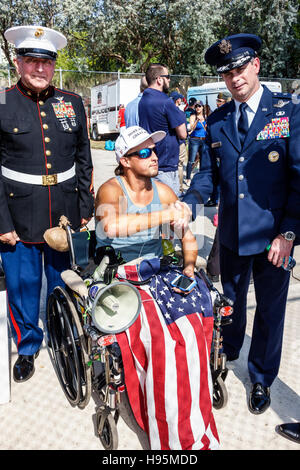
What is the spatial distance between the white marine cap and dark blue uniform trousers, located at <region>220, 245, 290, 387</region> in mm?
1614

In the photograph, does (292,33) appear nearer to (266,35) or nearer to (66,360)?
(266,35)

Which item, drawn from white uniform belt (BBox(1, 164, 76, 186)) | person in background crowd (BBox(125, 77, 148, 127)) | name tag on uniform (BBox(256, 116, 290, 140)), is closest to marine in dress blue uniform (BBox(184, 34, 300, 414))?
name tag on uniform (BBox(256, 116, 290, 140))

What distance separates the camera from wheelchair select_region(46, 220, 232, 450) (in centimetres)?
205

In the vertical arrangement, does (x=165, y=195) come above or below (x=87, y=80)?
below

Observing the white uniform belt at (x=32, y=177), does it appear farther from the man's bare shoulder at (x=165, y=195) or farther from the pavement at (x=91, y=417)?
the pavement at (x=91, y=417)

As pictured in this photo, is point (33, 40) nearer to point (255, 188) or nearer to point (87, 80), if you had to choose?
point (255, 188)

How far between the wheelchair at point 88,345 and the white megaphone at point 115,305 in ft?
0.06

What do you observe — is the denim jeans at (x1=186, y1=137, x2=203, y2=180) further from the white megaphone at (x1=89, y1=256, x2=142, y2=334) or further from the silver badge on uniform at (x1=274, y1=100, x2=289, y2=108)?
the white megaphone at (x1=89, y1=256, x2=142, y2=334)

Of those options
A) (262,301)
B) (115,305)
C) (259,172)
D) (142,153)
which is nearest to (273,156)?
(259,172)

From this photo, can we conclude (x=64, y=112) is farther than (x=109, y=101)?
No

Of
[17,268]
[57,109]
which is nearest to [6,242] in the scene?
[17,268]

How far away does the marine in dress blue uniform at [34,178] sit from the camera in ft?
7.92

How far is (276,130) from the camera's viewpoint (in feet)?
7.07

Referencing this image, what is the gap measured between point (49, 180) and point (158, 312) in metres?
1.13
